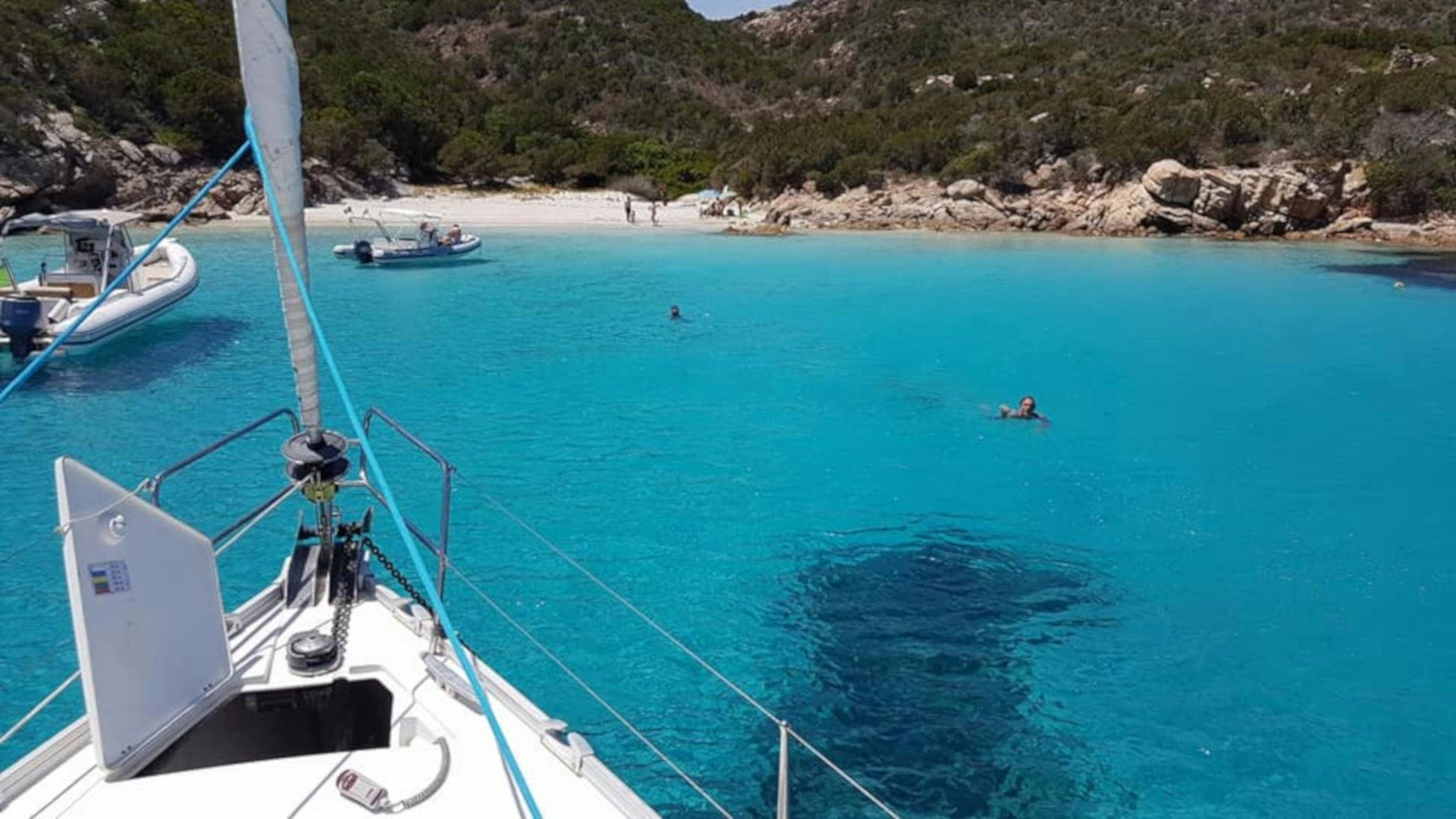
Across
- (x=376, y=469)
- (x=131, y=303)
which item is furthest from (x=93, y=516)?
(x=131, y=303)

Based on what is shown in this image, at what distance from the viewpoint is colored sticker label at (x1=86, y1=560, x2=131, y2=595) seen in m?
3.88

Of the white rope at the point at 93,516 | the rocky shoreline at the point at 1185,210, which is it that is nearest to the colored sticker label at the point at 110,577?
the white rope at the point at 93,516

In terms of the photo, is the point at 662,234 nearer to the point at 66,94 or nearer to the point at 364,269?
the point at 364,269

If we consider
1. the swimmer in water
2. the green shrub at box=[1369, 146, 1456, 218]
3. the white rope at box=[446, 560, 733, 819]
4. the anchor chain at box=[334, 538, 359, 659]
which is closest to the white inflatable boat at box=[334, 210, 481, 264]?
the swimmer in water

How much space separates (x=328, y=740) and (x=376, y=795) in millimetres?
1172

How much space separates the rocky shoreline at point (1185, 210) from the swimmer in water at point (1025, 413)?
31.2 metres

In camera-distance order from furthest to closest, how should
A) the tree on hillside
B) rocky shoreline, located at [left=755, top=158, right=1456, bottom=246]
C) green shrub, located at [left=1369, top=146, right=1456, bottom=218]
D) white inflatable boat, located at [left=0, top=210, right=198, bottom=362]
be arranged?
the tree on hillside → rocky shoreline, located at [left=755, top=158, right=1456, bottom=246] → green shrub, located at [left=1369, top=146, right=1456, bottom=218] → white inflatable boat, located at [left=0, top=210, right=198, bottom=362]

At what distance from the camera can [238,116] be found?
45.9 meters

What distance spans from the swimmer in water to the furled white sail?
12.4m

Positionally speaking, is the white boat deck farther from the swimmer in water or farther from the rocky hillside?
the rocky hillside

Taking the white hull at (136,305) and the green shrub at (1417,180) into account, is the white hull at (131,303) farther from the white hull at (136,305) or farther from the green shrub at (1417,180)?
the green shrub at (1417,180)

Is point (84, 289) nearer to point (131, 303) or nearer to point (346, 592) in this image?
point (131, 303)

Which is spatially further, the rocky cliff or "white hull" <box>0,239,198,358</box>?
the rocky cliff

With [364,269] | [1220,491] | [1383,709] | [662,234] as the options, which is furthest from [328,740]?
[662,234]
